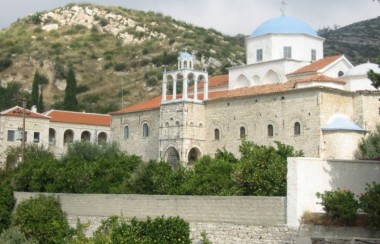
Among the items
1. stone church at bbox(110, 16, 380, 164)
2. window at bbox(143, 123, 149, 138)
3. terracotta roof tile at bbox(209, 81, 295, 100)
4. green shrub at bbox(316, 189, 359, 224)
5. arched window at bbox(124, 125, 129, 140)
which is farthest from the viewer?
arched window at bbox(124, 125, 129, 140)

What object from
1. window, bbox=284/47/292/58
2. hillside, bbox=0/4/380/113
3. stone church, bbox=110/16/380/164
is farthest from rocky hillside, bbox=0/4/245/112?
window, bbox=284/47/292/58

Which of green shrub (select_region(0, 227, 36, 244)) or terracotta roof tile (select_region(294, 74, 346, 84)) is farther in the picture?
terracotta roof tile (select_region(294, 74, 346, 84))

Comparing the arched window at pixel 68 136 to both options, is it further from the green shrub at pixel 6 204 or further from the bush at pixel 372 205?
the bush at pixel 372 205

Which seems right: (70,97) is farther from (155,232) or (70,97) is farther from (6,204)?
(155,232)

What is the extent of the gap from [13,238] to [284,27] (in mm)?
23818

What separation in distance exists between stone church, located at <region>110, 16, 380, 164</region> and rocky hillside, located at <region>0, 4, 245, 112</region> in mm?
29272

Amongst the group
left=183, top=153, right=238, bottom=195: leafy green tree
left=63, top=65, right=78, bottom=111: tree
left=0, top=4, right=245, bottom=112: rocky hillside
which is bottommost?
left=183, top=153, right=238, bottom=195: leafy green tree

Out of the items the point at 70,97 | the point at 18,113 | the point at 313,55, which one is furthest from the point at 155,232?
the point at 70,97

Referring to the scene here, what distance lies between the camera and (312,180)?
15969mm

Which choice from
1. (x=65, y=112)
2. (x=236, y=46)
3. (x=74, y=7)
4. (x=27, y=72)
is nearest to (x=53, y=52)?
(x=27, y=72)

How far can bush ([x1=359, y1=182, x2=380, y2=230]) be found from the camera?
14.9m

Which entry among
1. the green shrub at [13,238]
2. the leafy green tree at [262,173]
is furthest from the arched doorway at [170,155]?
the green shrub at [13,238]

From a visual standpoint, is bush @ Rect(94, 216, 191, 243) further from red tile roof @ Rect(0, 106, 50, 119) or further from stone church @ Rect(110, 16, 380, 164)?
red tile roof @ Rect(0, 106, 50, 119)

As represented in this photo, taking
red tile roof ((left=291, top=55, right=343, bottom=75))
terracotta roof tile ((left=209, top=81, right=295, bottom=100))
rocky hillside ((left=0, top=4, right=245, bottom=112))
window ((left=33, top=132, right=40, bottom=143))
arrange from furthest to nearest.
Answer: rocky hillside ((left=0, top=4, right=245, bottom=112)) → window ((left=33, top=132, right=40, bottom=143)) → red tile roof ((left=291, top=55, right=343, bottom=75)) → terracotta roof tile ((left=209, top=81, right=295, bottom=100))
